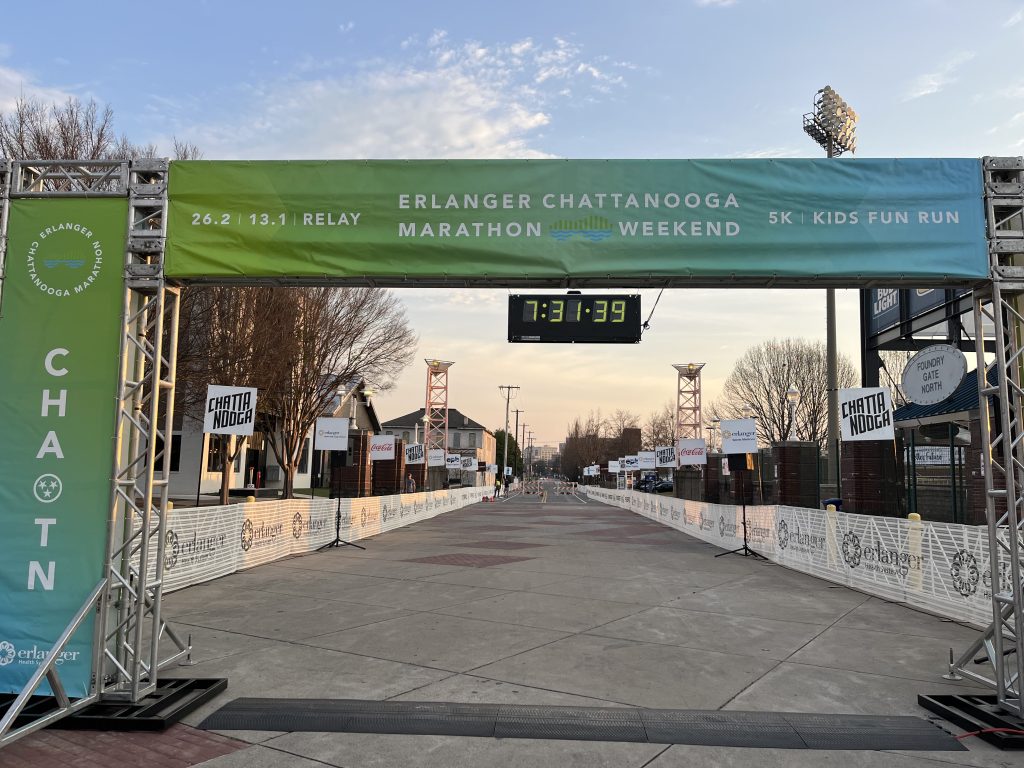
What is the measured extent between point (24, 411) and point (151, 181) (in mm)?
2382

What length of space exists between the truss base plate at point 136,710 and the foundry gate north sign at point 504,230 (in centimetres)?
283

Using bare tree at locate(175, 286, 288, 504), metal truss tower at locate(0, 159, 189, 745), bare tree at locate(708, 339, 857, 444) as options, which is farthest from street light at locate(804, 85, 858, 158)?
metal truss tower at locate(0, 159, 189, 745)

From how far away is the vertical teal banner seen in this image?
222 inches

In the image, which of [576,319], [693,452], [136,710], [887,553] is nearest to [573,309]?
[576,319]

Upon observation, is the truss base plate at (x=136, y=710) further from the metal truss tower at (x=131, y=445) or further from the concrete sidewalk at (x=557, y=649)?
the concrete sidewalk at (x=557, y=649)

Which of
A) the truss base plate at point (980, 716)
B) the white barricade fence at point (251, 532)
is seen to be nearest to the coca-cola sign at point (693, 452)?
the white barricade fence at point (251, 532)

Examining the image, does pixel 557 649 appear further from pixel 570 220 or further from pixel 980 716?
pixel 570 220

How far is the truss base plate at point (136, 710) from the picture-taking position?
203 inches

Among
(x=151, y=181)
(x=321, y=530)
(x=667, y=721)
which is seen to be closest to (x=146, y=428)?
(x=151, y=181)

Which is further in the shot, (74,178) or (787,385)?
(787,385)

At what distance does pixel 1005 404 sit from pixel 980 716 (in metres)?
2.57

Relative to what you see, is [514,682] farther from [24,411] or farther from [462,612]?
[24,411]

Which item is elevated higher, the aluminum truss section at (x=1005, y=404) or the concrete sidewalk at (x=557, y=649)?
the aluminum truss section at (x=1005, y=404)

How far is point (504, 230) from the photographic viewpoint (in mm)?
6473
